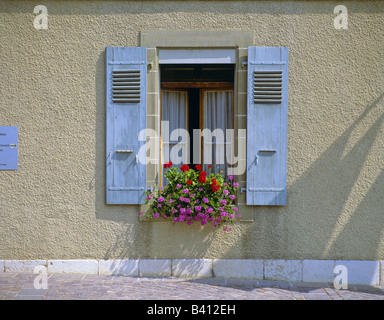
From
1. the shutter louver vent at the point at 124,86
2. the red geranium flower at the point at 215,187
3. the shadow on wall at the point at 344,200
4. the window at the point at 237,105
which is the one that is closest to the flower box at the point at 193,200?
the red geranium flower at the point at 215,187

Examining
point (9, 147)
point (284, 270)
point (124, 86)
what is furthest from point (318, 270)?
point (9, 147)

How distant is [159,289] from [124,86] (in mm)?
2532

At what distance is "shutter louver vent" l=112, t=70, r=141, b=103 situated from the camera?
5156mm

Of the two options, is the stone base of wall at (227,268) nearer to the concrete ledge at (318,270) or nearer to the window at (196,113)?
the concrete ledge at (318,270)

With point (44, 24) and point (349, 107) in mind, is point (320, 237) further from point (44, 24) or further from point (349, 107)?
point (44, 24)

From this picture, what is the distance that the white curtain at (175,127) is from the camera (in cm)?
560

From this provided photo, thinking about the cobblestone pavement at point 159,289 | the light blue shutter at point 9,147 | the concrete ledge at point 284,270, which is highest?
the light blue shutter at point 9,147

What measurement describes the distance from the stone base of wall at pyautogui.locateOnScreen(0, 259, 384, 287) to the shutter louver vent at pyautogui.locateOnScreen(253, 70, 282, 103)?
2061mm

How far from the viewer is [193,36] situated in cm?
514

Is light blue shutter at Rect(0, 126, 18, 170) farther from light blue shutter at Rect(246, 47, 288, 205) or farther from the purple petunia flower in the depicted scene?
light blue shutter at Rect(246, 47, 288, 205)

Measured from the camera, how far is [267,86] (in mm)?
5141

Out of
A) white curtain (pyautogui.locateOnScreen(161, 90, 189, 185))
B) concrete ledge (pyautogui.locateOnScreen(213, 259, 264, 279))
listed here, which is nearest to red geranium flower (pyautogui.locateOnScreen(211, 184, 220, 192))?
white curtain (pyautogui.locateOnScreen(161, 90, 189, 185))

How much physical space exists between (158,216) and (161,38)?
2261mm

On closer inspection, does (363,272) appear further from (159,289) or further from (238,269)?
(159,289)
